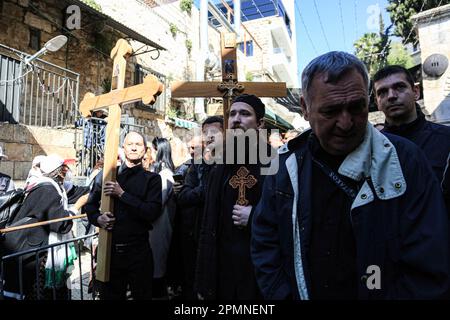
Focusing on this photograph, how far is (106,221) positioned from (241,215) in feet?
4.35

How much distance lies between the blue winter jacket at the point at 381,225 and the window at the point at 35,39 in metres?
8.34

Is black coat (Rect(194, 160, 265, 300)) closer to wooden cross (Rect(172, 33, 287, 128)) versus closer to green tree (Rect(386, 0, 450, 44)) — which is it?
wooden cross (Rect(172, 33, 287, 128))

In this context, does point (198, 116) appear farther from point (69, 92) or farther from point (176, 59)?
point (69, 92)

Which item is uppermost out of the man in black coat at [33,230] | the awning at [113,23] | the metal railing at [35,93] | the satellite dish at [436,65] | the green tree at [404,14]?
the green tree at [404,14]

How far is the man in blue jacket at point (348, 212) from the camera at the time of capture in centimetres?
103

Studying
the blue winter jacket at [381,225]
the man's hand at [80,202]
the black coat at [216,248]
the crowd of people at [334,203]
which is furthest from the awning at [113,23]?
the blue winter jacket at [381,225]

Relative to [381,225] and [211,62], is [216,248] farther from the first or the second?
[211,62]

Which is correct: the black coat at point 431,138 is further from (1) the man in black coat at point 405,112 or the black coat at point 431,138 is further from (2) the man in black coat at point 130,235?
(2) the man in black coat at point 130,235

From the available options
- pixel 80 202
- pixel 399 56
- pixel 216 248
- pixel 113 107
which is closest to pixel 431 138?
pixel 216 248

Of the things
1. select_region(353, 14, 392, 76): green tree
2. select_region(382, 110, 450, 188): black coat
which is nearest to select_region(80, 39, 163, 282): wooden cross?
select_region(382, 110, 450, 188): black coat

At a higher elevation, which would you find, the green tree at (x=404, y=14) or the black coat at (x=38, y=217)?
the green tree at (x=404, y=14)

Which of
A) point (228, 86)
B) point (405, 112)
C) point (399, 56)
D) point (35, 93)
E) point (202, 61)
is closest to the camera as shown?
point (405, 112)

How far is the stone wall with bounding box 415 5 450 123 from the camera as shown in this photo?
7766 mm

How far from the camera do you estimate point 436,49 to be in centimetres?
797
